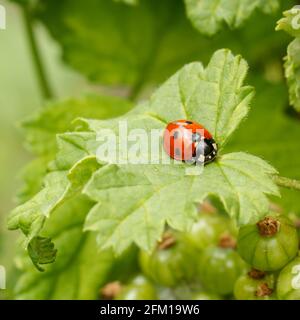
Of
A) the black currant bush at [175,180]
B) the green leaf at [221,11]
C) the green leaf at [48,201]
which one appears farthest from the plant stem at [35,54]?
the green leaf at [48,201]

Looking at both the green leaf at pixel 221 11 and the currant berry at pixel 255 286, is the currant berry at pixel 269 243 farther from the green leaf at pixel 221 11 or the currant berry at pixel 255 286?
the green leaf at pixel 221 11

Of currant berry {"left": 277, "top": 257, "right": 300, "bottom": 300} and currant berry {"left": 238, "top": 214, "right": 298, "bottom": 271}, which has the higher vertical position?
currant berry {"left": 238, "top": 214, "right": 298, "bottom": 271}

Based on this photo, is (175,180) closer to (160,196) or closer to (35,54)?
(160,196)

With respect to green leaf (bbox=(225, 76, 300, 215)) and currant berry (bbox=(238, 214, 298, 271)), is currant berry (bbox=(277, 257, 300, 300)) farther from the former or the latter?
green leaf (bbox=(225, 76, 300, 215))

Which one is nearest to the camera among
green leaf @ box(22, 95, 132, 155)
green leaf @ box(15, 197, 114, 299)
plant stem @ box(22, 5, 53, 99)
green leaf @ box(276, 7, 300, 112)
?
green leaf @ box(276, 7, 300, 112)

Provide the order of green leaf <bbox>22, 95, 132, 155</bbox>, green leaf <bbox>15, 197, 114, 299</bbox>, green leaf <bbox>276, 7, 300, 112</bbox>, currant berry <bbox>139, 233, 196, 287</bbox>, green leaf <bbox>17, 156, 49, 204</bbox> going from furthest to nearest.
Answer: green leaf <bbox>22, 95, 132, 155</bbox> < green leaf <bbox>17, 156, 49, 204</bbox> < green leaf <bbox>15, 197, 114, 299</bbox> < currant berry <bbox>139, 233, 196, 287</bbox> < green leaf <bbox>276, 7, 300, 112</bbox>

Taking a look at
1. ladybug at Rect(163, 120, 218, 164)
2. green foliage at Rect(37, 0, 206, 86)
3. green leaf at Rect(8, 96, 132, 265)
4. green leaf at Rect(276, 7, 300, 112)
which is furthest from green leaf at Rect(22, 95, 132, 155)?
green leaf at Rect(276, 7, 300, 112)

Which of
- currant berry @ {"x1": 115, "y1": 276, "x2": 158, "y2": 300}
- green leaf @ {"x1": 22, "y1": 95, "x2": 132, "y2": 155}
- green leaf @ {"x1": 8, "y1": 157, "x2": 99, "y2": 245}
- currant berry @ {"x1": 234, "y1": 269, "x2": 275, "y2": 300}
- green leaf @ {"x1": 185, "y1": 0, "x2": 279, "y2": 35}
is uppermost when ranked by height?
green leaf @ {"x1": 185, "y1": 0, "x2": 279, "y2": 35}

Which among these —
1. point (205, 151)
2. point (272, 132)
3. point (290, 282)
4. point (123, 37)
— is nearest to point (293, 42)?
point (205, 151)
